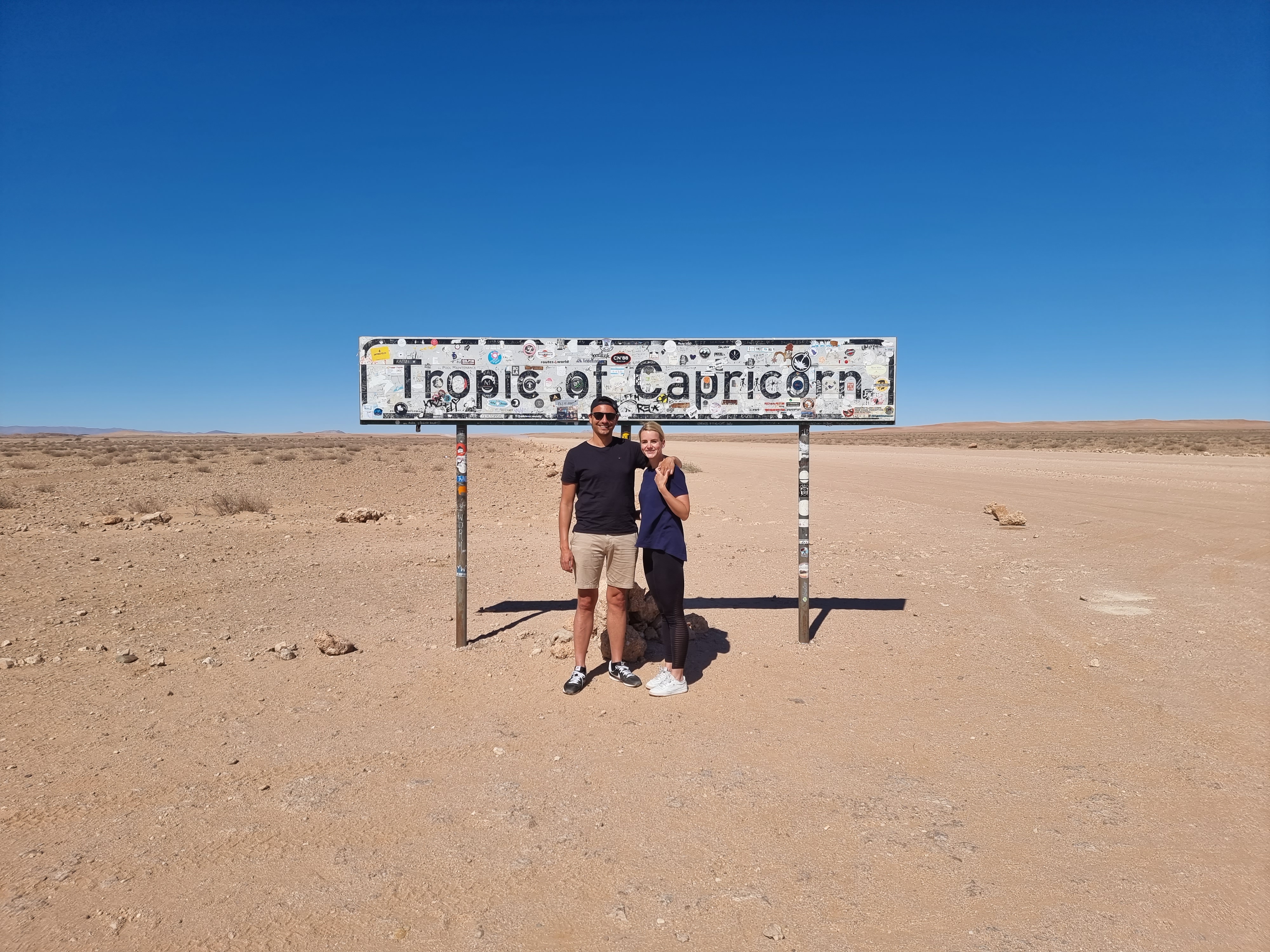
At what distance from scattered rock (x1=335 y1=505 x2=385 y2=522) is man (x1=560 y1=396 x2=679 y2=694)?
377 inches

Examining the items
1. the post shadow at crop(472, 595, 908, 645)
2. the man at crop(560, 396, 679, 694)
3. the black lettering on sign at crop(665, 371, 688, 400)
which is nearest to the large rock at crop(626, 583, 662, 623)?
the man at crop(560, 396, 679, 694)

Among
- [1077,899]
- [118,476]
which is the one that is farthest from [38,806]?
[118,476]

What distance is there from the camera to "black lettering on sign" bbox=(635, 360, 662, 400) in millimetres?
6332

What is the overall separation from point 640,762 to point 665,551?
1554 mm

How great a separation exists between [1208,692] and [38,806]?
742 centimetres

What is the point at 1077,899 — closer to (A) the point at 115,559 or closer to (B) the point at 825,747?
(B) the point at 825,747

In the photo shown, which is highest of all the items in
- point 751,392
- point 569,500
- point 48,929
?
point 751,392

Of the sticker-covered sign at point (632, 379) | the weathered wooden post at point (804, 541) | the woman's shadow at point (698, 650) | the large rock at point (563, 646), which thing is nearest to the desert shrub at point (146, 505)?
the sticker-covered sign at point (632, 379)

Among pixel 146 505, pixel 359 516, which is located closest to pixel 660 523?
pixel 359 516

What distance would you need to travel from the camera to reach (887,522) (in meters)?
13.7

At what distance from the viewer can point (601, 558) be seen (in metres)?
5.23

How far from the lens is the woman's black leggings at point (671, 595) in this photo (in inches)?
204

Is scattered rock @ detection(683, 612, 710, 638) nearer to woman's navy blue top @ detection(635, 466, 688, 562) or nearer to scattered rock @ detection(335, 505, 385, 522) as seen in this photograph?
woman's navy blue top @ detection(635, 466, 688, 562)

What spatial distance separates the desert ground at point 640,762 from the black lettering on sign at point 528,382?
2332mm
